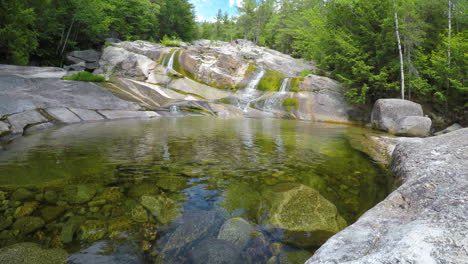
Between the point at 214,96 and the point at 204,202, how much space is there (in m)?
18.4

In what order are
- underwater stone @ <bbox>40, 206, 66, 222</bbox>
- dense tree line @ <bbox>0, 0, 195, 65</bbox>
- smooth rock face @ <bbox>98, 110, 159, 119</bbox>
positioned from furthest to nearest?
dense tree line @ <bbox>0, 0, 195, 65</bbox> → smooth rock face @ <bbox>98, 110, 159, 119</bbox> → underwater stone @ <bbox>40, 206, 66, 222</bbox>

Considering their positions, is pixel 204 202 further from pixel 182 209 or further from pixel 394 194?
pixel 394 194

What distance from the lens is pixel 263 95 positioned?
68.7 feet

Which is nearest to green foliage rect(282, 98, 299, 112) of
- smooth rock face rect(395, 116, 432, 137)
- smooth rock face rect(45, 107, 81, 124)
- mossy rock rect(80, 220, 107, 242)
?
smooth rock face rect(395, 116, 432, 137)

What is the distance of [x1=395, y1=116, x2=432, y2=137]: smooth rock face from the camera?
11773 mm

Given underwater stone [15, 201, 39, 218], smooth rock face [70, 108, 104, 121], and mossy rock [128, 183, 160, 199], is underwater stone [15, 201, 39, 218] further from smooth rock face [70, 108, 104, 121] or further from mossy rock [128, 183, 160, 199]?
smooth rock face [70, 108, 104, 121]

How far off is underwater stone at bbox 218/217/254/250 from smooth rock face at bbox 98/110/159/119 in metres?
12.2

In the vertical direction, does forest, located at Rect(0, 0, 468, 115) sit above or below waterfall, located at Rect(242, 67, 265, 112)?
above

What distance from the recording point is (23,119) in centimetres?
909

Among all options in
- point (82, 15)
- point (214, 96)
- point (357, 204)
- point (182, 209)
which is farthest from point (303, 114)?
point (82, 15)

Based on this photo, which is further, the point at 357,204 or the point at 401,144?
the point at 401,144

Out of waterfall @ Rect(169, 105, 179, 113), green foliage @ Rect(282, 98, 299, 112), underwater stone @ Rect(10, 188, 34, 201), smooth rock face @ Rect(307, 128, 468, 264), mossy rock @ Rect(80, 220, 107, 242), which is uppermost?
green foliage @ Rect(282, 98, 299, 112)

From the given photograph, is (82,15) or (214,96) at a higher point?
(82,15)

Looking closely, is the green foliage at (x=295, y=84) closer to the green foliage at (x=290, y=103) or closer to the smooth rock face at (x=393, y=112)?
the green foliage at (x=290, y=103)
